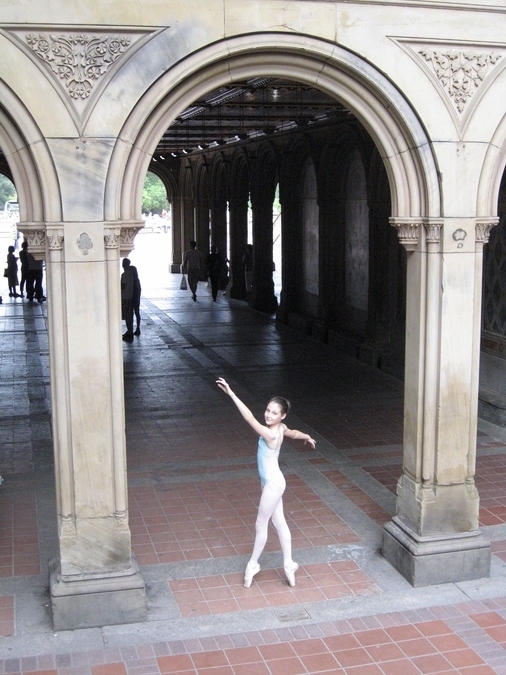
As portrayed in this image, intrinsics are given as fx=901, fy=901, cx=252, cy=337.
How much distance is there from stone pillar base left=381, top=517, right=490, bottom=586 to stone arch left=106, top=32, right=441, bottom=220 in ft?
8.27

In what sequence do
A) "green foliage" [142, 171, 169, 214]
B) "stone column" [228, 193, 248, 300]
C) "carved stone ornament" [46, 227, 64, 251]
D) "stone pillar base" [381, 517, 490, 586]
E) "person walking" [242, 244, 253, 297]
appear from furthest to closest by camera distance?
"green foliage" [142, 171, 169, 214]
"stone column" [228, 193, 248, 300]
"person walking" [242, 244, 253, 297]
"stone pillar base" [381, 517, 490, 586]
"carved stone ornament" [46, 227, 64, 251]

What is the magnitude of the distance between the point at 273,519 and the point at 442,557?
4.51 feet

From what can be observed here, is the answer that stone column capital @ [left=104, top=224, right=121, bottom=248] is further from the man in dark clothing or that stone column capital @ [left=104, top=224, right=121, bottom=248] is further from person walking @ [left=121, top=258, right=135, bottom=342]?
the man in dark clothing

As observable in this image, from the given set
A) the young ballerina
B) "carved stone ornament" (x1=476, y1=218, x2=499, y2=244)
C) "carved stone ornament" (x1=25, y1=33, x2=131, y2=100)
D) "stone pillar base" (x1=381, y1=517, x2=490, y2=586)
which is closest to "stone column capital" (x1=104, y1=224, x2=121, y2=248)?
"carved stone ornament" (x1=25, y1=33, x2=131, y2=100)

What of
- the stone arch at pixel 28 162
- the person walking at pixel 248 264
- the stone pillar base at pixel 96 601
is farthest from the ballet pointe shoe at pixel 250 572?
the person walking at pixel 248 264

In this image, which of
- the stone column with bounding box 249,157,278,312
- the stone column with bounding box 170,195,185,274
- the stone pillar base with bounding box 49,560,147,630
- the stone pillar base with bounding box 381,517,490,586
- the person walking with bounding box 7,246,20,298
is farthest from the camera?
the stone column with bounding box 170,195,185,274

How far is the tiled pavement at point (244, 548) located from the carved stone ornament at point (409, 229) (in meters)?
2.58

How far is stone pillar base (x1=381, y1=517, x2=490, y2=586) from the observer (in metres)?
6.89

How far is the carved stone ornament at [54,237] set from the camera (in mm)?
6016

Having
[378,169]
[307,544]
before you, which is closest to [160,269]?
[378,169]

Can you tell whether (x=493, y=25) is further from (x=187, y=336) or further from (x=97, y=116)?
(x=187, y=336)

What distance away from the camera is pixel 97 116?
19.7 ft

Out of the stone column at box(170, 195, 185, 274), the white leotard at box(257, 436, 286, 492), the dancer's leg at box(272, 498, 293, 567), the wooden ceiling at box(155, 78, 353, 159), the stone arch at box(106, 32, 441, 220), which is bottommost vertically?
the dancer's leg at box(272, 498, 293, 567)

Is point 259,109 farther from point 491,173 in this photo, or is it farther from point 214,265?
point 491,173
